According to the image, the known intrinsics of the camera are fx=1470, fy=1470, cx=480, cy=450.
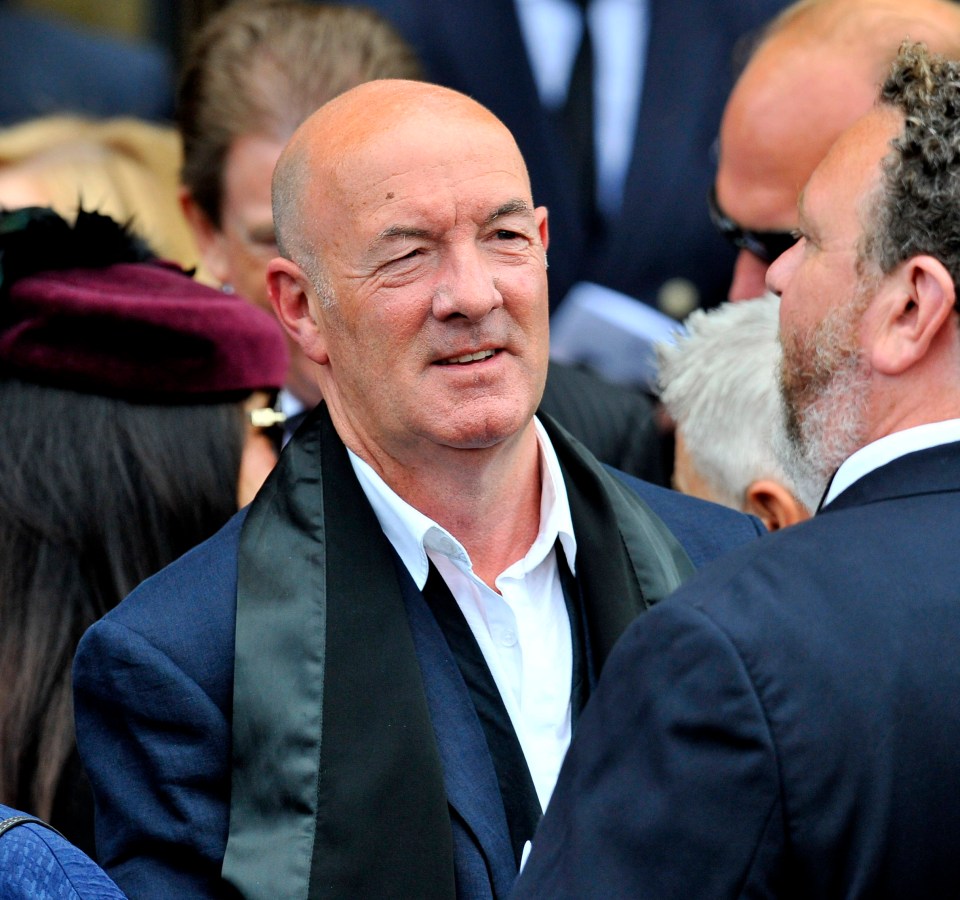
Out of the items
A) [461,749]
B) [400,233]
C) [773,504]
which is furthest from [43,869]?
[773,504]

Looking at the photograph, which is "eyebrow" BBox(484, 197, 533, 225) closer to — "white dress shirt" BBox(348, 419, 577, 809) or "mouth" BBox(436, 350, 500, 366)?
"mouth" BBox(436, 350, 500, 366)

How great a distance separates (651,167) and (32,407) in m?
1.93

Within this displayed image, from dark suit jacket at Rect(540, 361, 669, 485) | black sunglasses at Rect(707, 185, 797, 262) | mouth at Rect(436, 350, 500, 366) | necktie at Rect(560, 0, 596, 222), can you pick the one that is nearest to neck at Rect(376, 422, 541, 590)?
mouth at Rect(436, 350, 500, 366)

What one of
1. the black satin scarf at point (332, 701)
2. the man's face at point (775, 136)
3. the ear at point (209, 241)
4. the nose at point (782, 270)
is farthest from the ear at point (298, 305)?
the man's face at point (775, 136)

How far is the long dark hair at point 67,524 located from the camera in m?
2.31

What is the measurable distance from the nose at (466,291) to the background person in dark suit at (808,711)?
1.98 feet

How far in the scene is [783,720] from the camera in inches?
57.9

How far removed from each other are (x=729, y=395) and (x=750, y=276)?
54 centimetres

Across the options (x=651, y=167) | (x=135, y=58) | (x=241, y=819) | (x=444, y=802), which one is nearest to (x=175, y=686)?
(x=241, y=819)

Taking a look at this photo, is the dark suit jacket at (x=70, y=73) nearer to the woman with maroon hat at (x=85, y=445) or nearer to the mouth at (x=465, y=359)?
the woman with maroon hat at (x=85, y=445)

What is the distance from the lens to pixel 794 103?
9.75ft

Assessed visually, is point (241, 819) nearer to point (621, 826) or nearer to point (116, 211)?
point (621, 826)

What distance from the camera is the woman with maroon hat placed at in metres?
2.32

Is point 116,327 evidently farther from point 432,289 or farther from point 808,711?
point 808,711
